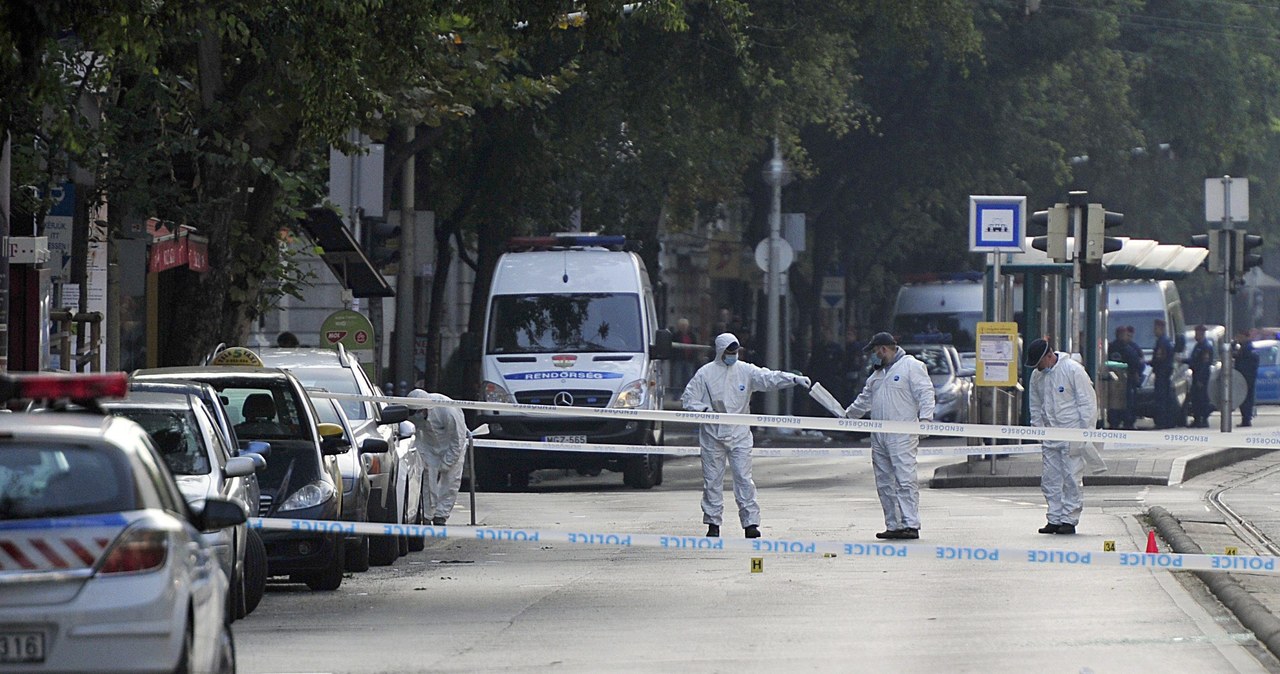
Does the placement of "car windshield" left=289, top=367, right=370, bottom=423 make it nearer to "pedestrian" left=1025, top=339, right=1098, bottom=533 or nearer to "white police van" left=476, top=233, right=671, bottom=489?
"pedestrian" left=1025, top=339, right=1098, bottom=533

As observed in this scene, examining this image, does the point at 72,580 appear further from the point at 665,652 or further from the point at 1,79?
the point at 1,79

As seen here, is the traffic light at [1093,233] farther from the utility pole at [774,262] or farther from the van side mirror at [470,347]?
the utility pole at [774,262]

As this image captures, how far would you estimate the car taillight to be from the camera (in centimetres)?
696

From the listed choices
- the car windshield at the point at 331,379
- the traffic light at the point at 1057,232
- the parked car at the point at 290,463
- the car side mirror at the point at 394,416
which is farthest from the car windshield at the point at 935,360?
the parked car at the point at 290,463

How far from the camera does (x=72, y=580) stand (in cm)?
693

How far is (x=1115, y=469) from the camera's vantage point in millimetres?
24484

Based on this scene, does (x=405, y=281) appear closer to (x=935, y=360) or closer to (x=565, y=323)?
(x=565, y=323)

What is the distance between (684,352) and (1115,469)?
6658mm

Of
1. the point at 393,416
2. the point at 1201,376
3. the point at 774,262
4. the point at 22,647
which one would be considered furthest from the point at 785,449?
the point at 774,262

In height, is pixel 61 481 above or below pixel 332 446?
above

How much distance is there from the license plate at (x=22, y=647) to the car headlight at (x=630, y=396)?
18.2 meters

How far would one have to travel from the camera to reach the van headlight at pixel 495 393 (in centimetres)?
2527

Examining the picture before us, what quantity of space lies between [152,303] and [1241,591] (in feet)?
63.4

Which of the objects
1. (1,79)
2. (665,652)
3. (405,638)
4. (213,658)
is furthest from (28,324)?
(213,658)
